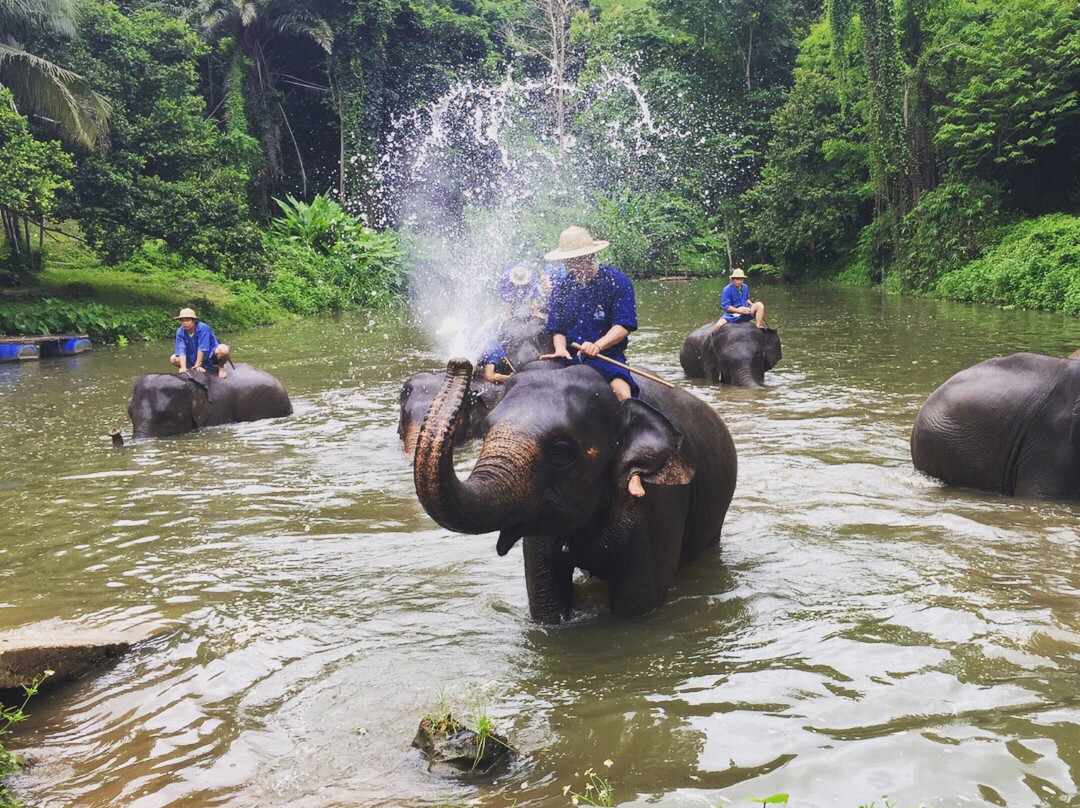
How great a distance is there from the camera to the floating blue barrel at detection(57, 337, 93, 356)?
18047 millimetres

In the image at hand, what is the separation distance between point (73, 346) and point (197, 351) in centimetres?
899

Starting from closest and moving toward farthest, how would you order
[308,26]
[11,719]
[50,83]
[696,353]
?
[11,719] → [696,353] → [50,83] → [308,26]

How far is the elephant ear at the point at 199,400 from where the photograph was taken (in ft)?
33.1

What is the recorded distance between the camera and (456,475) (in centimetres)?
357

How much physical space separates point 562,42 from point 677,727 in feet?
113

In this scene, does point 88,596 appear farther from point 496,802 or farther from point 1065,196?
point 1065,196

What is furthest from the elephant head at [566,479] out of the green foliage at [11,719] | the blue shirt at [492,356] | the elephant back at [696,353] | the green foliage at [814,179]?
the green foliage at [814,179]

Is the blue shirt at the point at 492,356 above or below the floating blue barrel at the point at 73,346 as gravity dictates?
above

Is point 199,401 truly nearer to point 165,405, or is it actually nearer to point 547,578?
point 165,405

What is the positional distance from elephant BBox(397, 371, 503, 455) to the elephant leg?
3.65 meters

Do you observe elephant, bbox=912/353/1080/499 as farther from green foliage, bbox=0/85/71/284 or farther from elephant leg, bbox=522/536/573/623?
green foliage, bbox=0/85/71/284

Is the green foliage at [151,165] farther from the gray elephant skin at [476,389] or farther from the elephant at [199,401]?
the gray elephant skin at [476,389]

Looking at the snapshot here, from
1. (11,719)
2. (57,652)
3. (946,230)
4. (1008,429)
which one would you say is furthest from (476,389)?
→ (946,230)

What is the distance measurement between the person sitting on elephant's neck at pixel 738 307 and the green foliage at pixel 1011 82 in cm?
1367
